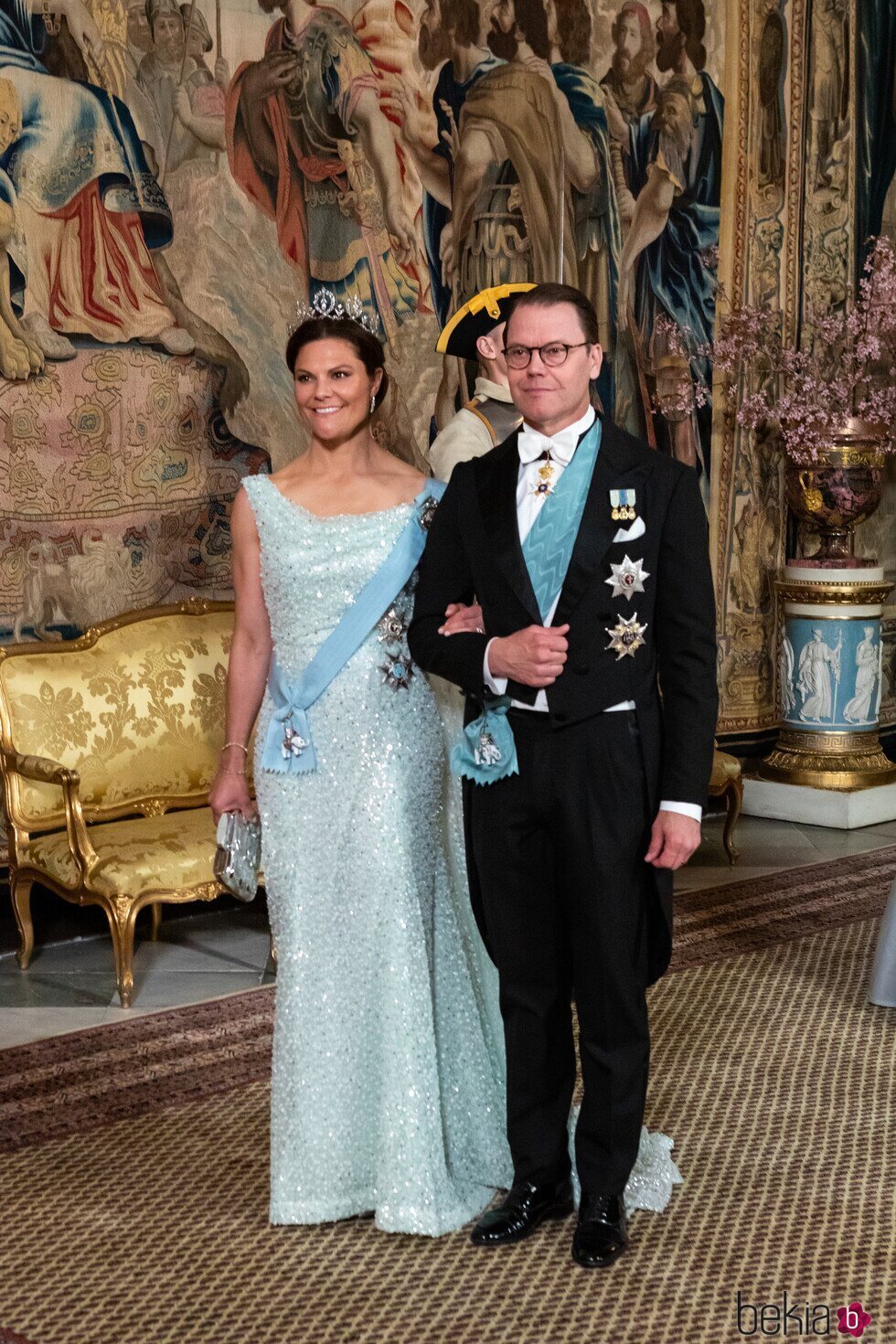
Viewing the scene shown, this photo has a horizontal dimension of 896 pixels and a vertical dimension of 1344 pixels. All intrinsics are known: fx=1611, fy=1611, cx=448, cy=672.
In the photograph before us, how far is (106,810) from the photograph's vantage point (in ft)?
20.0

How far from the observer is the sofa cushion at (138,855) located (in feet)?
18.3

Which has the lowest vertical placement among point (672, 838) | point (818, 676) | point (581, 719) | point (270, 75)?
point (818, 676)

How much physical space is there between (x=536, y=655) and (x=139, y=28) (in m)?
4.27

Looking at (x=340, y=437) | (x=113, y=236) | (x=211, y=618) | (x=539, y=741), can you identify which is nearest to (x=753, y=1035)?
(x=539, y=741)

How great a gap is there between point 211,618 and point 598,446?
137 inches

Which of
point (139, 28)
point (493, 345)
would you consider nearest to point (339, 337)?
point (493, 345)

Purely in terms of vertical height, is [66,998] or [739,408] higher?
[739,408]

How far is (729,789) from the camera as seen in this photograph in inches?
302

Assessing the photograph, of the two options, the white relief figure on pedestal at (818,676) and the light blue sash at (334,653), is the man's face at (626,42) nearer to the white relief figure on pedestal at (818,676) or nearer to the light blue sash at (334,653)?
the white relief figure on pedestal at (818,676)

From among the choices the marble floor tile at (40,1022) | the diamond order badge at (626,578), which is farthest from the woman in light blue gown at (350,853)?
the marble floor tile at (40,1022)

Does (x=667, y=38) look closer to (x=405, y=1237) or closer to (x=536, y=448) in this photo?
(x=536, y=448)

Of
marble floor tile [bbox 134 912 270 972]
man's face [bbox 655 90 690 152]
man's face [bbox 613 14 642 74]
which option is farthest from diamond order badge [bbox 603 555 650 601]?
man's face [bbox 655 90 690 152]

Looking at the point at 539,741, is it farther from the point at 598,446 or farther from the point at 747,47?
the point at 747,47

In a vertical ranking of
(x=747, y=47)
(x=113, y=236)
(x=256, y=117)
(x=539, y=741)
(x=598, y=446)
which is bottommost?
(x=539, y=741)
